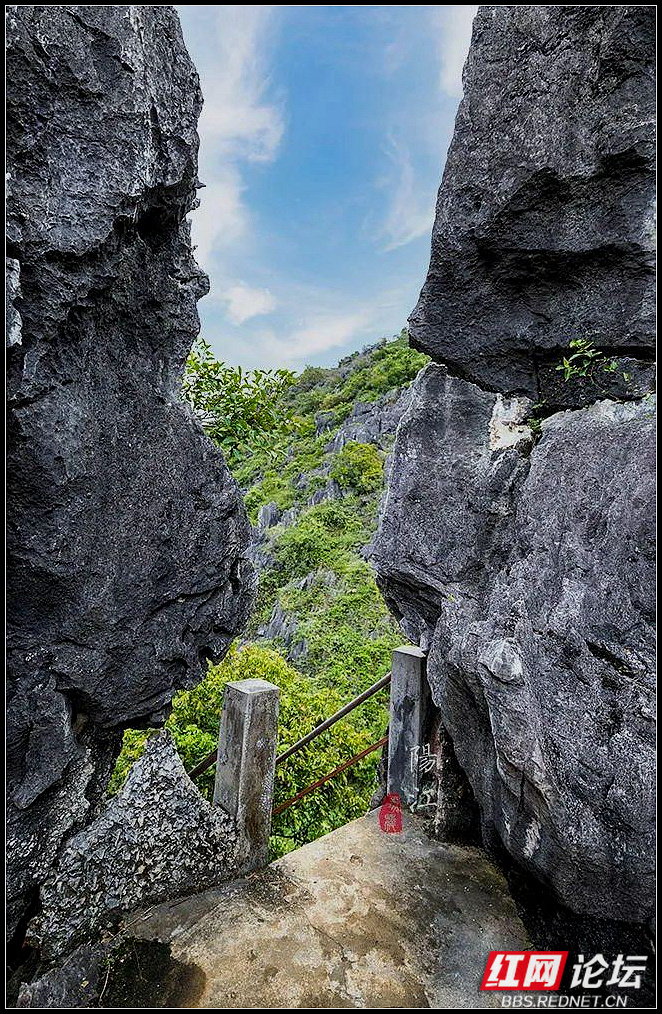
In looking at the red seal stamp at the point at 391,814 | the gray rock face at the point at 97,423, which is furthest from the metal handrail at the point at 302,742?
the gray rock face at the point at 97,423

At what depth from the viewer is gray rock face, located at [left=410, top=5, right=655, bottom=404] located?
3.03 m

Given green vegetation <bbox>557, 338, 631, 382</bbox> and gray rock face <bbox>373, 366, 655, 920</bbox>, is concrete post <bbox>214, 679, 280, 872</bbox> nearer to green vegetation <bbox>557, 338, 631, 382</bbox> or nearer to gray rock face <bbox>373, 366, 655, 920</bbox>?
gray rock face <bbox>373, 366, 655, 920</bbox>

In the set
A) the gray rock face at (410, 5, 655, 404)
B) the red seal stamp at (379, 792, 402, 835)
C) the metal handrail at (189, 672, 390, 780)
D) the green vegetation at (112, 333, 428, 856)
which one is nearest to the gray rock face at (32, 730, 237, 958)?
the metal handrail at (189, 672, 390, 780)

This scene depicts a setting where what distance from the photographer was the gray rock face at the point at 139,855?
304cm

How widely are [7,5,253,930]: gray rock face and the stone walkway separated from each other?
1.05 m

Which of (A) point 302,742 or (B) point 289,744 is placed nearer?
(A) point 302,742

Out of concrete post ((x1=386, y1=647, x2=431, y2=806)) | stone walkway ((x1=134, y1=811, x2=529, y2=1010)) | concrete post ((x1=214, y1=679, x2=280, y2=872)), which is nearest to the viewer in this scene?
stone walkway ((x1=134, y1=811, x2=529, y2=1010))

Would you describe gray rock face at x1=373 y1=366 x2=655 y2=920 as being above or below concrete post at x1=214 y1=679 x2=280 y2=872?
above

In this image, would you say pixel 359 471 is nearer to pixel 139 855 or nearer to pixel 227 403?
pixel 227 403

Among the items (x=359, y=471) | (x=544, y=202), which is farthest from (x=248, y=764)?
(x=359, y=471)

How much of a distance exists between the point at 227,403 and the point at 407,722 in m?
3.04

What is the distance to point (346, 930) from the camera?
11.2 feet

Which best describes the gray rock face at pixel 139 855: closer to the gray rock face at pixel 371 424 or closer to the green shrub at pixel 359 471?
the green shrub at pixel 359 471

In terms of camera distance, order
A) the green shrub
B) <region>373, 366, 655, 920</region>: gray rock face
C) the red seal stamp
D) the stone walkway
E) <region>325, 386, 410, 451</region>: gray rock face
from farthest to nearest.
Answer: <region>325, 386, 410, 451</region>: gray rock face, the green shrub, the red seal stamp, the stone walkway, <region>373, 366, 655, 920</region>: gray rock face
